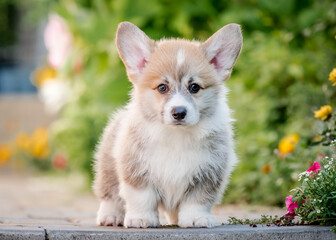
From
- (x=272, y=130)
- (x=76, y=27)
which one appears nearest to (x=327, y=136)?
(x=272, y=130)

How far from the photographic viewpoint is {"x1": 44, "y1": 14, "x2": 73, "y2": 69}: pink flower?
316 inches

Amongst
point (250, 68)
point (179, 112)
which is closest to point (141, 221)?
point (179, 112)

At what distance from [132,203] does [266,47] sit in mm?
3371

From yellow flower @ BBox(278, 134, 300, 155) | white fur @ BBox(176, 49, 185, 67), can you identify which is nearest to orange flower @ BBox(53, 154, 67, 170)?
yellow flower @ BBox(278, 134, 300, 155)

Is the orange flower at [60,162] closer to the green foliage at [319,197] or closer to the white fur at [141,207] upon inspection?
the white fur at [141,207]

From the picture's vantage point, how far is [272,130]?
6242 mm

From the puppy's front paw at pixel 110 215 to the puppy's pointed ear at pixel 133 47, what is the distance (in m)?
0.89

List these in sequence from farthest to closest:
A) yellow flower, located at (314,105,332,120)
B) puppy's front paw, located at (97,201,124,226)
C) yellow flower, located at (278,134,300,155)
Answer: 1. yellow flower, located at (278,134,300,155)
2. yellow flower, located at (314,105,332,120)
3. puppy's front paw, located at (97,201,124,226)

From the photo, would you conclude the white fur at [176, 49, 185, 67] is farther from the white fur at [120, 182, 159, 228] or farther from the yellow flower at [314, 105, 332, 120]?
the yellow flower at [314, 105, 332, 120]

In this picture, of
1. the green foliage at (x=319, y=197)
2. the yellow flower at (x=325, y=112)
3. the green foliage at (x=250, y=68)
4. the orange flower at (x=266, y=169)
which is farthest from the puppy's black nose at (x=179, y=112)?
the orange flower at (x=266, y=169)

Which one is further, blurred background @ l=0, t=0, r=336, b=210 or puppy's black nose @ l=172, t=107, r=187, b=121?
blurred background @ l=0, t=0, r=336, b=210

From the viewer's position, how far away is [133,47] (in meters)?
3.82

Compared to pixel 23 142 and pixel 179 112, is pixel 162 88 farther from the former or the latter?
pixel 23 142

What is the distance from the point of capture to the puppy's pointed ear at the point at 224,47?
12.3 ft
